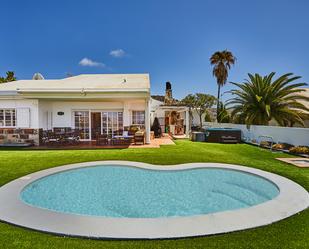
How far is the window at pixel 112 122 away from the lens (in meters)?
21.5

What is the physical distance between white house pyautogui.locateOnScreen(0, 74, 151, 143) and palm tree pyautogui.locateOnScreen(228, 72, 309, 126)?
A: 1006cm

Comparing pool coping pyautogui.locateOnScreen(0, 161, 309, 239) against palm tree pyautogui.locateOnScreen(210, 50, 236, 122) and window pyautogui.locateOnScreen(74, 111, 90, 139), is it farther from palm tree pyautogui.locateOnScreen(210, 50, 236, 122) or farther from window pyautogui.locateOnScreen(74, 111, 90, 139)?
palm tree pyautogui.locateOnScreen(210, 50, 236, 122)

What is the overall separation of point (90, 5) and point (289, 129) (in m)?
18.6

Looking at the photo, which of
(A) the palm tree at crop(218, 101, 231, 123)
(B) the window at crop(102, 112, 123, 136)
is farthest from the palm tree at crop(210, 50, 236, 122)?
(B) the window at crop(102, 112, 123, 136)

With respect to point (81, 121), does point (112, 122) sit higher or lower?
lower

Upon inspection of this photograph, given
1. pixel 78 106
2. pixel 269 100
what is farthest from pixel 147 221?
pixel 269 100

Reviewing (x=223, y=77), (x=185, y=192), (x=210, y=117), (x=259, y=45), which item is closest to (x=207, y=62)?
(x=223, y=77)

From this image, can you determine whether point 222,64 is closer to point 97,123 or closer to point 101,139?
point 97,123

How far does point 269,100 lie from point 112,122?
15.3 metres

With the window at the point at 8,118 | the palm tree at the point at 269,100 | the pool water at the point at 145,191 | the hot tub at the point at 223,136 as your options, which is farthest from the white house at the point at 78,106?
the palm tree at the point at 269,100

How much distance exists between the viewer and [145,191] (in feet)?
26.9

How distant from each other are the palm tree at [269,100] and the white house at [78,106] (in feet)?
33.0

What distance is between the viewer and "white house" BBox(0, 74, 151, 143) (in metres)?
17.1

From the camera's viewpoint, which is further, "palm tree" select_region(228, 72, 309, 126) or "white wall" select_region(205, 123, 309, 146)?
"palm tree" select_region(228, 72, 309, 126)
